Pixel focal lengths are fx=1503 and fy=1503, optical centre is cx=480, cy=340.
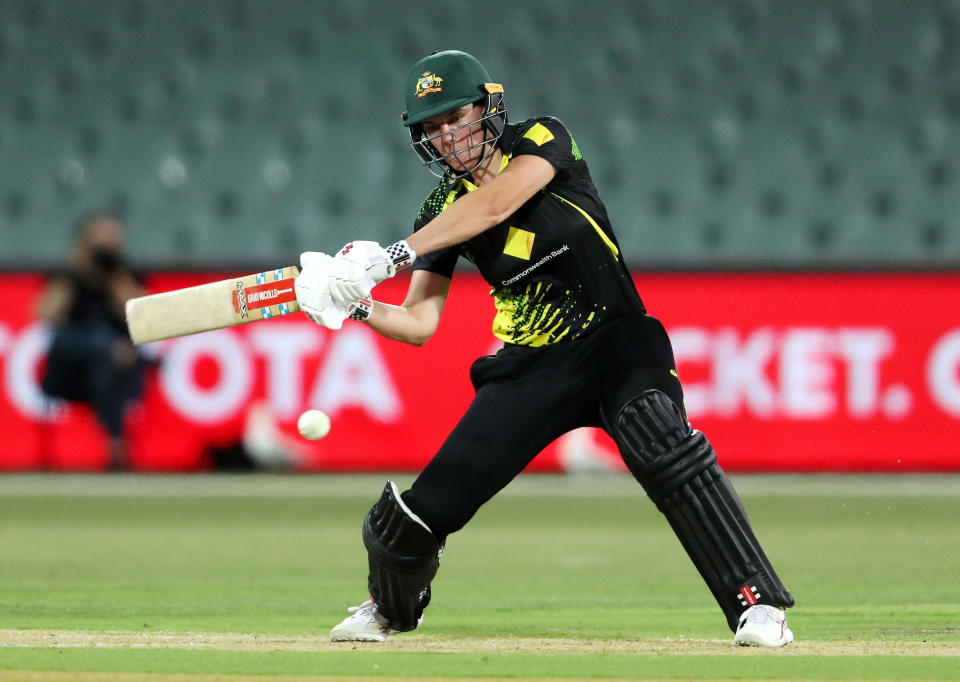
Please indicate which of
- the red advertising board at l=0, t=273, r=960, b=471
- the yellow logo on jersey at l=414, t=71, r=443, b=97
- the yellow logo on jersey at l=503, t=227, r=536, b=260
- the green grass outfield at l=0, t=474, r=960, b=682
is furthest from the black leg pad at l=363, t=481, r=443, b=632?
the red advertising board at l=0, t=273, r=960, b=471

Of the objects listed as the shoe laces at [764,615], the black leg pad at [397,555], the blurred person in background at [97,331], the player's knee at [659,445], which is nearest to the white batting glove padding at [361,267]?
the black leg pad at [397,555]

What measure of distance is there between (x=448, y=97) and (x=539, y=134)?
0.33 m

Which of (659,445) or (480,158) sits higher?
(480,158)

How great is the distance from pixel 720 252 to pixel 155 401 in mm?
4762

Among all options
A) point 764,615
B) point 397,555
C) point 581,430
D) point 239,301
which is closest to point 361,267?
point 239,301

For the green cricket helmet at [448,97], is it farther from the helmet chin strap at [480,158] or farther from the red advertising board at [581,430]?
the red advertising board at [581,430]

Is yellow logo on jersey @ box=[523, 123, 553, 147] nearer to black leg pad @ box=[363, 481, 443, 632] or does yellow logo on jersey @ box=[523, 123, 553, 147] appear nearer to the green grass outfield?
black leg pad @ box=[363, 481, 443, 632]

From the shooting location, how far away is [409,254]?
4.59 m

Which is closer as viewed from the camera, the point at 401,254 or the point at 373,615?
the point at 401,254

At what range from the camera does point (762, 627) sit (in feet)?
14.7

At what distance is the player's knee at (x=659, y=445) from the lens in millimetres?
4621

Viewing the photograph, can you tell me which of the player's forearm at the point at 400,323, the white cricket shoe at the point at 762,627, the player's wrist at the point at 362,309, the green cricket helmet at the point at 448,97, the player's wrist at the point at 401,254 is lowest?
the white cricket shoe at the point at 762,627

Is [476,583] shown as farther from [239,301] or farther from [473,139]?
[473,139]

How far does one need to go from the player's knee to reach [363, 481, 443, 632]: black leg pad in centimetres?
70
